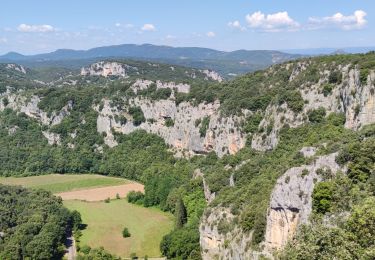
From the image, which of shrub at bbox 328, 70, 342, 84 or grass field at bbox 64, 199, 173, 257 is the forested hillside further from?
grass field at bbox 64, 199, 173, 257

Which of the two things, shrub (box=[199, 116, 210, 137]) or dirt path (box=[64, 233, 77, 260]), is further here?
shrub (box=[199, 116, 210, 137])

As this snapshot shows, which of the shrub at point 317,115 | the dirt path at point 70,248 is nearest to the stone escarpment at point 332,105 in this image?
the shrub at point 317,115

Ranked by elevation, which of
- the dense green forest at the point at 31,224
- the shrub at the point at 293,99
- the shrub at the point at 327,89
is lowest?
the dense green forest at the point at 31,224

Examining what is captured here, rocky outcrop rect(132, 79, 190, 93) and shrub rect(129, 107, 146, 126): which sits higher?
rocky outcrop rect(132, 79, 190, 93)

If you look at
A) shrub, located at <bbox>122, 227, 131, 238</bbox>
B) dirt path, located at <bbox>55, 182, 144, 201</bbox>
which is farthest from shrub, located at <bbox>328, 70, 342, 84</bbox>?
dirt path, located at <bbox>55, 182, 144, 201</bbox>

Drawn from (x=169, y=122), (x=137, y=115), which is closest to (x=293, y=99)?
(x=169, y=122)

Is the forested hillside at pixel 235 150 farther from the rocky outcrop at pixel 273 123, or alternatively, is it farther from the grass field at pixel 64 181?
the grass field at pixel 64 181

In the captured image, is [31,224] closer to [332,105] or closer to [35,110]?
[332,105]
